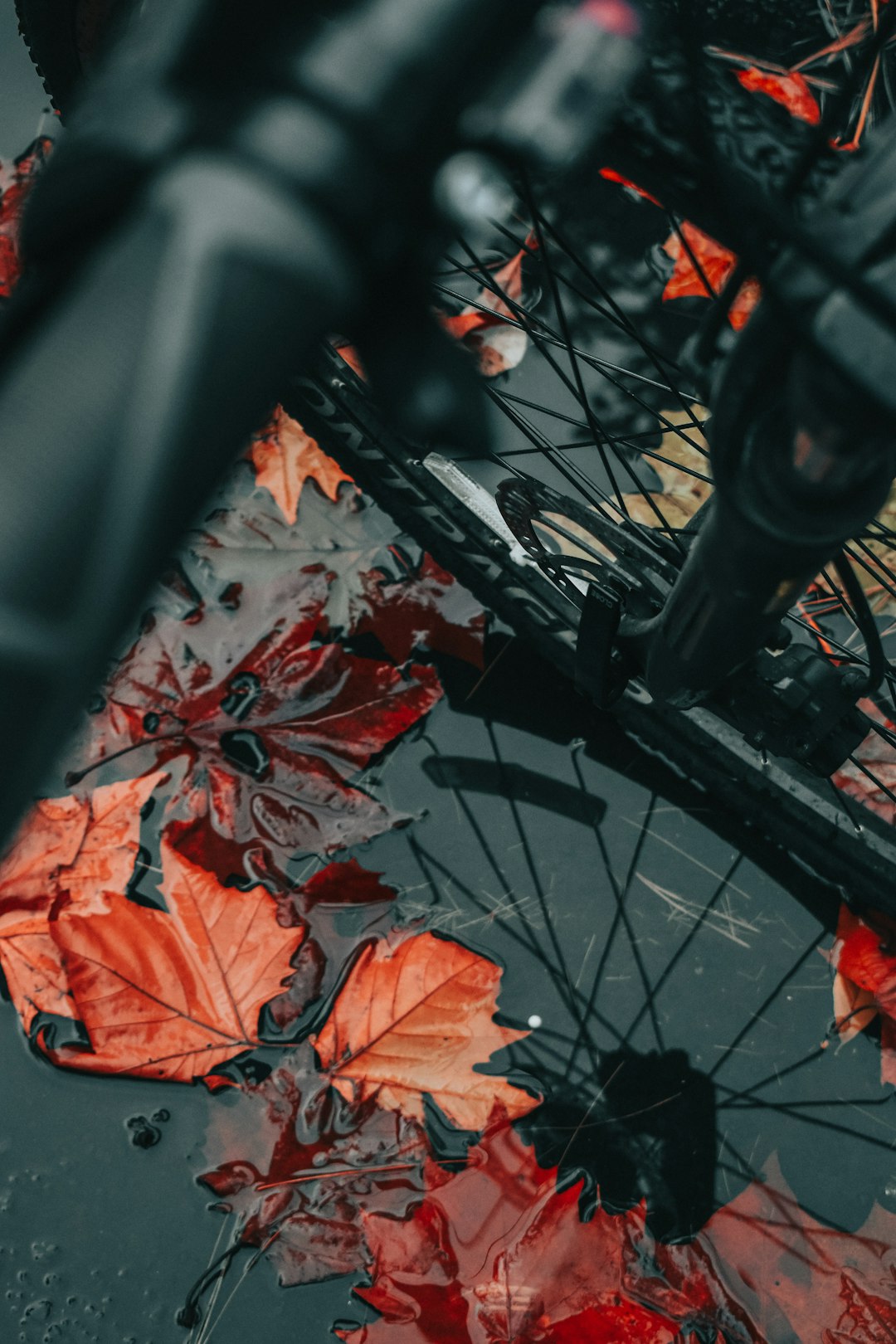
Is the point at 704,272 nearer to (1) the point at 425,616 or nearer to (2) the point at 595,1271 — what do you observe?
(1) the point at 425,616

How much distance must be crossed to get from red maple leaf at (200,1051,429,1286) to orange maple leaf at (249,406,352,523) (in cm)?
69

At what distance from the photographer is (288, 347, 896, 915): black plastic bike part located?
1.02 meters

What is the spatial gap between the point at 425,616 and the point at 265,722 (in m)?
0.24

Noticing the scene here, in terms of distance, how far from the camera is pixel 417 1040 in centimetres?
99

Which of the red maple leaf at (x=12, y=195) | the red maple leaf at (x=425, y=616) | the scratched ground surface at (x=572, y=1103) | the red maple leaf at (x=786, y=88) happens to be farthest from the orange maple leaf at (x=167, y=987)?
the red maple leaf at (x=786, y=88)

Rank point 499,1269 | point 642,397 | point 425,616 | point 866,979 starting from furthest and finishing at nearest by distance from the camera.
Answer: point 642,397, point 425,616, point 866,979, point 499,1269

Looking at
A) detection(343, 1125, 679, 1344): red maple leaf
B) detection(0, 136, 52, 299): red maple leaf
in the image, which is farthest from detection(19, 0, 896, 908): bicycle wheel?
detection(343, 1125, 679, 1344): red maple leaf

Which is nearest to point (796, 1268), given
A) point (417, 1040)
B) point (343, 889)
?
point (417, 1040)

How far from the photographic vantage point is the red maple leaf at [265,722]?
3.62ft

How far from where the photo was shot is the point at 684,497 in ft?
4.01

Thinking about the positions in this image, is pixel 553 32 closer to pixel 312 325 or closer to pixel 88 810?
pixel 312 325

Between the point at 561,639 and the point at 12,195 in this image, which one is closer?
the point at 561,639

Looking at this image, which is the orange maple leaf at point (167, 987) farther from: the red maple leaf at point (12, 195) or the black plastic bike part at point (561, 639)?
the red maple leaf at point (12, 195)

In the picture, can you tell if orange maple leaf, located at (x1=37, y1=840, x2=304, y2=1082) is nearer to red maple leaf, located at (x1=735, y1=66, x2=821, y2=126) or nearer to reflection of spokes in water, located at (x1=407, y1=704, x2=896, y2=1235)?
reflection of spokes in water, located at (x1=407, y1=704, x2=896, y2=1235)
